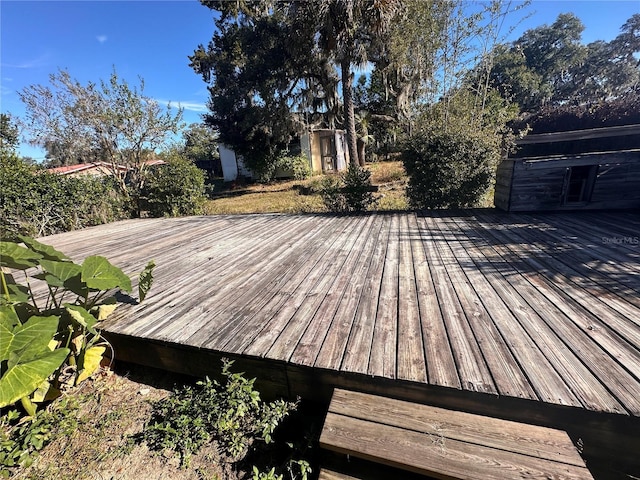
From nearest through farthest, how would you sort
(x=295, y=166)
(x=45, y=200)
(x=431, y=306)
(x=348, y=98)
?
(x=431, y=306)
(x=45, y=200)
(x=348, y=98)
(x=295, y=166)

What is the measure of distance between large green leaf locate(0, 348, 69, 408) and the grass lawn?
606 centimetres

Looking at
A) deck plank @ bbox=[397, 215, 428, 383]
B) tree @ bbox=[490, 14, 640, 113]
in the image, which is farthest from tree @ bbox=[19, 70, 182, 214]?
tree @ bbox=[490, 14, 640, 113]

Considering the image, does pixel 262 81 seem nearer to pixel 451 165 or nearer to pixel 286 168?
pixel 286 168

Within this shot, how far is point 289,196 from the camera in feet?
37.1

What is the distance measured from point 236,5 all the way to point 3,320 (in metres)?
15.5

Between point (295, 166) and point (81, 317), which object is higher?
point (295, 166)

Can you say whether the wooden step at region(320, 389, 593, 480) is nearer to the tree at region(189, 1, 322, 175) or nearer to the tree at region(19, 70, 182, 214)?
the tree at region(19, 70, 182, 214)

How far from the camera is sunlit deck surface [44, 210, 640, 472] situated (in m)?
1.33

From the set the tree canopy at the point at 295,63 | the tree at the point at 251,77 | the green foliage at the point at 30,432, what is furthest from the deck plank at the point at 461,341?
the tree at the point at 251,77

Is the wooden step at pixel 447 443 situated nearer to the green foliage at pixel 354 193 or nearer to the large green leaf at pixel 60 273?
the large green leaf at pixel 60 273

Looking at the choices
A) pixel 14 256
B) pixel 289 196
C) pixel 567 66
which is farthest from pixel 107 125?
pixel 567 66

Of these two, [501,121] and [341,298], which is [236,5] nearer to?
[501,121]

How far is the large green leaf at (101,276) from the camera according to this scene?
1.71 m

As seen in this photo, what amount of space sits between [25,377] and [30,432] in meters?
0.59
